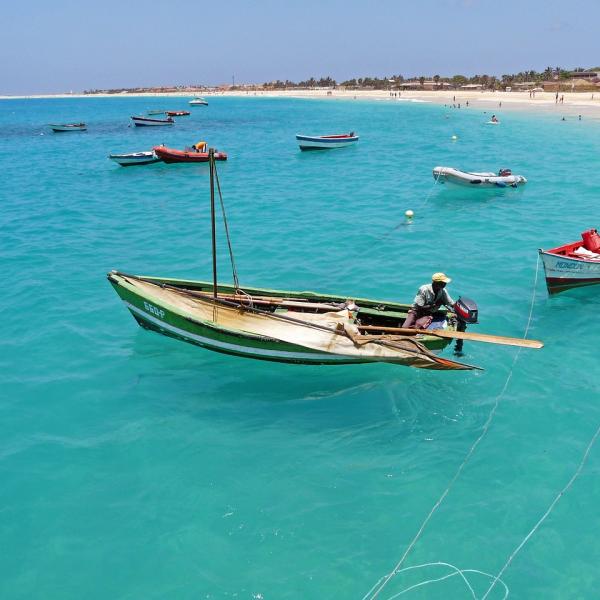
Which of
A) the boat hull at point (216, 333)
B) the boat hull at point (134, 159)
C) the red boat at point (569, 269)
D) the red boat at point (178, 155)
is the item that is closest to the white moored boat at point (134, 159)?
the boat hull at point (134, 159)

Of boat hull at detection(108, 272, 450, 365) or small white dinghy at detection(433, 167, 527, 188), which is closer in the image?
boat hull at detection(108, 272, 450, 365)

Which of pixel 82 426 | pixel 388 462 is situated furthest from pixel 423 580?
pixel 82 426

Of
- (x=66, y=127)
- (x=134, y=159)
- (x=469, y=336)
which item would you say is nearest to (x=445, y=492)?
(x=469, y=336)

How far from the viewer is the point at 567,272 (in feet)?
55.5

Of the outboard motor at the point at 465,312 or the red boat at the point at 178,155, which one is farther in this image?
the red boat at the point at 178,155

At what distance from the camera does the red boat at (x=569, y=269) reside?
16734 millimetres

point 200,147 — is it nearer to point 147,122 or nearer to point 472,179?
point 472,179

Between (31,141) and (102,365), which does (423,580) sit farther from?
(31,141)

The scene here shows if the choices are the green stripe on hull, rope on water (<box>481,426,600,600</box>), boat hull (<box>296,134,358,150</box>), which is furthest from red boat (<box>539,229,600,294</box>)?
boat hull (<box>296,134,358,150</box>)

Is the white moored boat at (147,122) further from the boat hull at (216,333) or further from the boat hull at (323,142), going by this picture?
the boat hull at (216,333)

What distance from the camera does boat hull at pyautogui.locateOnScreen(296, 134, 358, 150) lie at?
180 ft

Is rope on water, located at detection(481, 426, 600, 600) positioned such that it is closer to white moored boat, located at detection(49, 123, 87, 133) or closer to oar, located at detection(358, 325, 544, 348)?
oar, located at detection(358, 325, 544, 348)

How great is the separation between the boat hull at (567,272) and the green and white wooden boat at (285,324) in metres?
5.81

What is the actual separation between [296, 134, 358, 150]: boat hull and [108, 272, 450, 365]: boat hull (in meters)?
43.0
